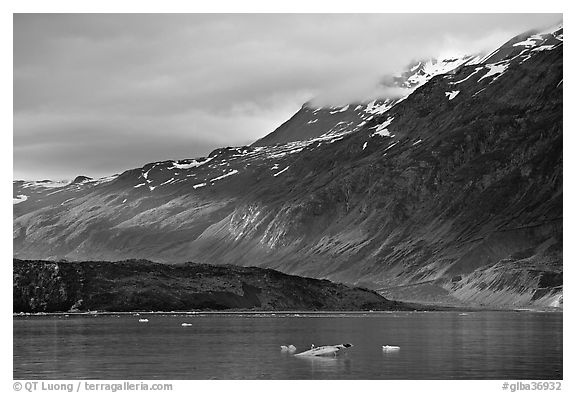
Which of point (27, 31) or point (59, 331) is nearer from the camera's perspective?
point (27, 31)

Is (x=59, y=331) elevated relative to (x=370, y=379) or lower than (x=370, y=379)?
elevated

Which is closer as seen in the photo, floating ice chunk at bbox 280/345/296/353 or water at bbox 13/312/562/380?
water at bbox 13/312/562/380

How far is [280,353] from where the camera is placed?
339ft

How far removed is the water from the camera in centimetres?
8388

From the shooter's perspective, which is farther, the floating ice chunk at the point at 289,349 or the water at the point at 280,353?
the floating ice chunk at the point at 289,349

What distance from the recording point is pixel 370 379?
78.4m

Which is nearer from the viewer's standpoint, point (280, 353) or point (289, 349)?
point (280, 353)

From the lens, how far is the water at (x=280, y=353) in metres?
83.9

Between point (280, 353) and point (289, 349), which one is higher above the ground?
point (289, 349)
